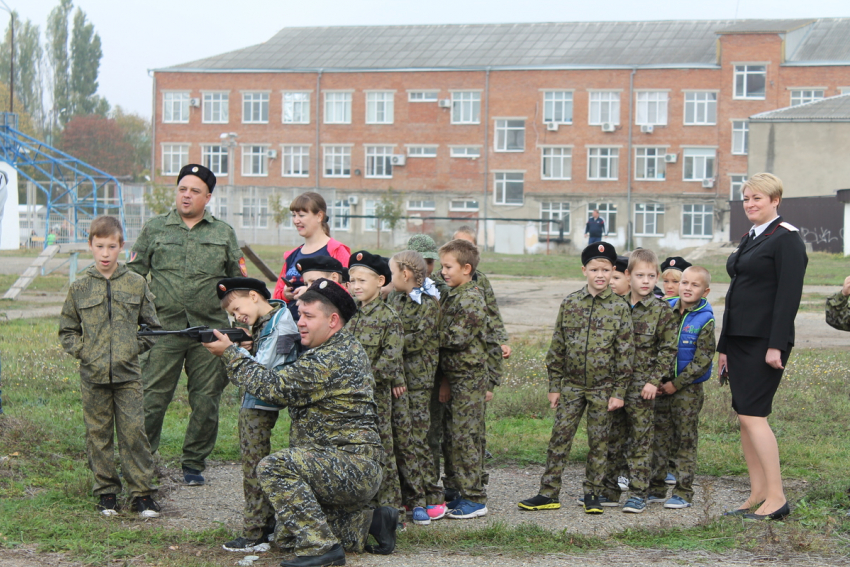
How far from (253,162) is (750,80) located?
1172 inches

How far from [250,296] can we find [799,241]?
10.8 feet

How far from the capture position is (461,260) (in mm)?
5840

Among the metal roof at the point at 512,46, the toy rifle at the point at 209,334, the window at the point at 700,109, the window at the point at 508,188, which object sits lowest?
the toy rifle at the point at 209,334

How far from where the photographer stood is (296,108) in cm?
5522

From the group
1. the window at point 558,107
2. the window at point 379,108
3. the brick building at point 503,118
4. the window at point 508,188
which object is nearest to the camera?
the brick building at point 503,118

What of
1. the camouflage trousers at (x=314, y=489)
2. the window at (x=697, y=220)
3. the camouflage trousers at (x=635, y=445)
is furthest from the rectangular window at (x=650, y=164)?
the camouflage trousers at (x=314, y=489)

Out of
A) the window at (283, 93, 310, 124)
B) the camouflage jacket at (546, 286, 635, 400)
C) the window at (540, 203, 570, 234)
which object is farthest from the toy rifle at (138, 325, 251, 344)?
the window at (283, 93, 310, 124)

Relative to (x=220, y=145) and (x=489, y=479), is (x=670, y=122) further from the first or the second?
(x=489, y=479)

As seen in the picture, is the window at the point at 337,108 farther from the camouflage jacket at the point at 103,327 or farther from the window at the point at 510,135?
the camouflage jacket at the point at 103,327

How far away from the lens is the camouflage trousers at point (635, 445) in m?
5.91

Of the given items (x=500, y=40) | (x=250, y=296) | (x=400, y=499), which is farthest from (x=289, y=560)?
(x=500, y=40)

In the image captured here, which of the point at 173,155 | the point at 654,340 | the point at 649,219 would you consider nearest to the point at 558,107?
the point at 649,219

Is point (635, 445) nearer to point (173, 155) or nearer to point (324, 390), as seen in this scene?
point (324, 390)

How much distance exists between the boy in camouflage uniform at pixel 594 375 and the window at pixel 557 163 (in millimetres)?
47652
